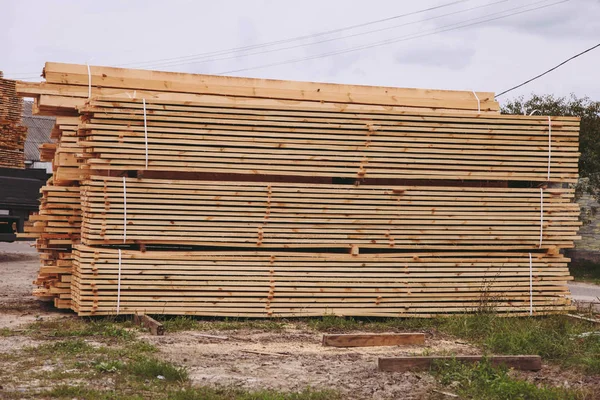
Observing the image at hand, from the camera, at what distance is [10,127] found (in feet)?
66.6

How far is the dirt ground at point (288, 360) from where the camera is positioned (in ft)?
21.2

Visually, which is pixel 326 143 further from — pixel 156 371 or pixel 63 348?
pixel 156 371

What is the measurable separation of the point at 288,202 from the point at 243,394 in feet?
13.5

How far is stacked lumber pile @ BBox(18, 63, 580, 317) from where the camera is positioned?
31.1ft

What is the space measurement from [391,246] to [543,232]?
206 centimetres

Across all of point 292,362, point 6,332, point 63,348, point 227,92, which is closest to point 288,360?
point 292,362

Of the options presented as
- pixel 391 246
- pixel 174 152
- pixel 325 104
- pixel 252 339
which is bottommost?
pixel 252 339

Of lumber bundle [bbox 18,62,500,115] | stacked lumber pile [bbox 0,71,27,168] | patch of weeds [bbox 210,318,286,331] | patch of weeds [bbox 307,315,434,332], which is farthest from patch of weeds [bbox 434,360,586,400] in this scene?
stacked lumber pile [bbox 0,71,27,168]

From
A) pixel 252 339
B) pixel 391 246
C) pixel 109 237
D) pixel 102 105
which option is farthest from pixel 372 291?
pixel 102 105

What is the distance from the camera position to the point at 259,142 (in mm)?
9750

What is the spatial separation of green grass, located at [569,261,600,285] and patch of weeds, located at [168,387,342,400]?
13.4m

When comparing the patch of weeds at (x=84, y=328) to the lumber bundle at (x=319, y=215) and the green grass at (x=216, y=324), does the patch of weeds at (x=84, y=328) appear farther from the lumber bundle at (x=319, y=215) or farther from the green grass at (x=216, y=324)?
the lumber bundle at (x=319, y=215)

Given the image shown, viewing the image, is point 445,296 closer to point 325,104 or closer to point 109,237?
point 325,104

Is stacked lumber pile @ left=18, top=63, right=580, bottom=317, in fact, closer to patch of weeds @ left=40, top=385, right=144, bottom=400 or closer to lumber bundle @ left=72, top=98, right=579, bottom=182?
lumber bundle @ left=72, top=98, right=579, bottom=182
